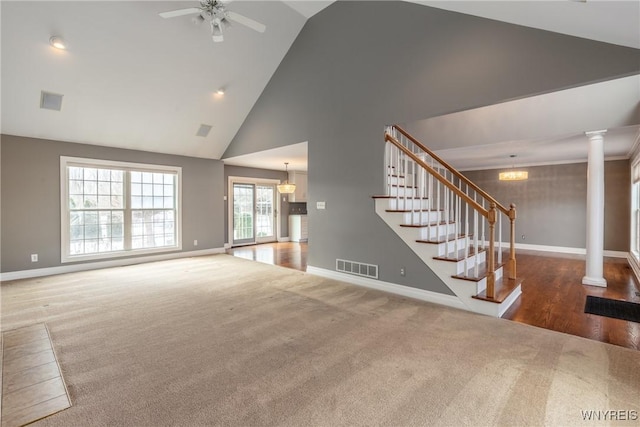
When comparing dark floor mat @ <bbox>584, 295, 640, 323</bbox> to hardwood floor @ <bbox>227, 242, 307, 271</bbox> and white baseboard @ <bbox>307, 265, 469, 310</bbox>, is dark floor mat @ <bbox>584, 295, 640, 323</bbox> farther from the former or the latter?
hardwood floor @ <bbox>227, 242, 307, 271</bbox>

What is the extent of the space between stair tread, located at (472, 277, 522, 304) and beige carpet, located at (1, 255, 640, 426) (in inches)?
10.4

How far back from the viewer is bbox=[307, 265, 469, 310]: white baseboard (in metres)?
3.55

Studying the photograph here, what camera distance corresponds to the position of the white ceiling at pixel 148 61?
3137mm

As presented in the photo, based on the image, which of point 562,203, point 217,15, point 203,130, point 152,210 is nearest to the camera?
point 217,15

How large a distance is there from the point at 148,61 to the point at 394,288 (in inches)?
197

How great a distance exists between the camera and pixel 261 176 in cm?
895

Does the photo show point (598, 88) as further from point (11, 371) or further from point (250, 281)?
point (11, 371)

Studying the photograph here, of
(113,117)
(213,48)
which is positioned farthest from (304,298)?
(113,117)

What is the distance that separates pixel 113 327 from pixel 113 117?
12.8 feet

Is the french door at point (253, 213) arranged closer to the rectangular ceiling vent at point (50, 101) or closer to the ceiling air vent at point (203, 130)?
the ceiling air vent at point (203, 130)

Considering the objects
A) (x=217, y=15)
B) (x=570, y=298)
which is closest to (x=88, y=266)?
(x=217, y=15)

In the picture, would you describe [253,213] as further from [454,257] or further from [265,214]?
[454,257]

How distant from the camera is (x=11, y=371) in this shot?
2.23 m

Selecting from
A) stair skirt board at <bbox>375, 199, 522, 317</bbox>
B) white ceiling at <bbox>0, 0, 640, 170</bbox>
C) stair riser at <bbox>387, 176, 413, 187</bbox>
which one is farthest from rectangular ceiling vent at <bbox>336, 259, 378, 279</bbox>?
white ceiling at <bbox>0, 0, 640, 170</bbox>
